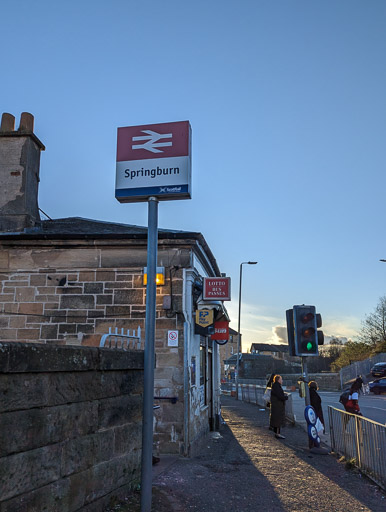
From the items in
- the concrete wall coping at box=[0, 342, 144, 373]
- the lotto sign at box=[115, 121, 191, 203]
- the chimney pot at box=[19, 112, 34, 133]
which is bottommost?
the concrete wall coping at box=[0, 342, 144, 373]

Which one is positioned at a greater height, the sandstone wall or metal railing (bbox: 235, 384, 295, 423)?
the sandstone wall

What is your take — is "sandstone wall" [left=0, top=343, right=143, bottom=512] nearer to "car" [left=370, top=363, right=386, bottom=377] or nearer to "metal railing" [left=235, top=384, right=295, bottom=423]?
"metal railing" [left=235, top=384, right=295, bottom=423]

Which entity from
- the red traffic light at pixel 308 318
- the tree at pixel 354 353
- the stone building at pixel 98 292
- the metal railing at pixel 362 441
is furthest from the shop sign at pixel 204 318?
the tree at pixel 354 353

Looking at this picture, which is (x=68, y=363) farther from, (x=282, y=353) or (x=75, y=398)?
(x=282, y=353)

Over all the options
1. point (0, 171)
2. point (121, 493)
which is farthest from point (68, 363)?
point (0, 171)

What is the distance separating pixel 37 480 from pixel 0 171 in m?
9.87

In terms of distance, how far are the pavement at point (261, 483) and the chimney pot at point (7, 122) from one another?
364 inches

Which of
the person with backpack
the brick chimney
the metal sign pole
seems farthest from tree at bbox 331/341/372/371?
the metal sign pole

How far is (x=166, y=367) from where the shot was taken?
10148 millimetres

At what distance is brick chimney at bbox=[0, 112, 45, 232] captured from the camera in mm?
11648

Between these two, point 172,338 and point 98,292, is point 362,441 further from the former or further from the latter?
point 98,292

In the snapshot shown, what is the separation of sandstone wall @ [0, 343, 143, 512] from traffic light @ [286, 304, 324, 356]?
5.72 meters

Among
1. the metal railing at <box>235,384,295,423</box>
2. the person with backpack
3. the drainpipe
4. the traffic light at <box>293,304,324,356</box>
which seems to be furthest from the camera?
the metal railing at <box>235,384,295,423</box>

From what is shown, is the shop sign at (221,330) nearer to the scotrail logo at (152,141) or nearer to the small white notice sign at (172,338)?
the small white notice sign at (172,338)
